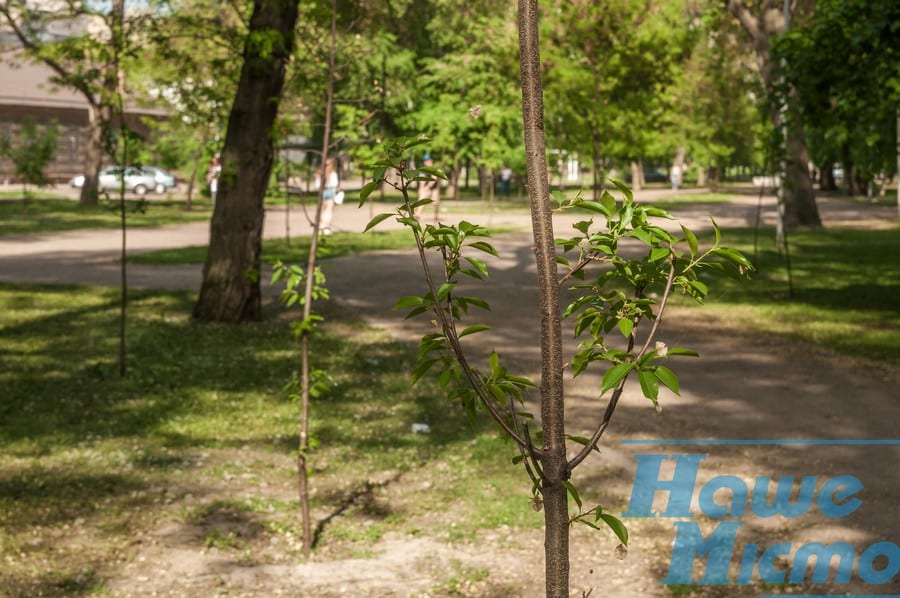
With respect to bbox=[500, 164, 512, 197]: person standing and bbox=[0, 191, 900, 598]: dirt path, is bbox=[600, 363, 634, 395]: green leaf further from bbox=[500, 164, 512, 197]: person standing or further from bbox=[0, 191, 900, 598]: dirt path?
bbox=[500, 164, 512, 197]: person standing

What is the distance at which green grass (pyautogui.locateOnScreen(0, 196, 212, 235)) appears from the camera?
31.2 meters

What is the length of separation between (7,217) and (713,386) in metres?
28.2

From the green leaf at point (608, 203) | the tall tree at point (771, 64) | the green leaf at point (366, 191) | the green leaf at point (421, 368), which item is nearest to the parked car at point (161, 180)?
the tall tree at point (771, 64)

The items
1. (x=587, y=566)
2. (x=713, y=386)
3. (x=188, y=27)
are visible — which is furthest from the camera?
(x=188, y=27)

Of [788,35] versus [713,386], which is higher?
[788,35]

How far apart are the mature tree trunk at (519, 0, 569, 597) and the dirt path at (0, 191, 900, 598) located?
4.73 ft

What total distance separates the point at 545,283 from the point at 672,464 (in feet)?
19.8

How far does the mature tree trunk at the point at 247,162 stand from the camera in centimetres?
1326

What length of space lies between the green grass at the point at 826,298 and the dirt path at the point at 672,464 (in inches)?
22.9

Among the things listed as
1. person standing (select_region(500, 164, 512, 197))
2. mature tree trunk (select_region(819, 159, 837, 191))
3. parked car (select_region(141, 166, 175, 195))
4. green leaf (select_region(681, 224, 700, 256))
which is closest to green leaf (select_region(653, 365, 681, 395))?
green leaf (select_region(681, 224, 700, 256))

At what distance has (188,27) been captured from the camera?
14.7 m

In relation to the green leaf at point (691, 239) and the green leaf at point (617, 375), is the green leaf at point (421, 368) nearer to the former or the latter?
the green leaf at point (617, 375)

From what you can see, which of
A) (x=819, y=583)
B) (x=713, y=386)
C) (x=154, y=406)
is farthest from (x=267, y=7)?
(x=819, y=583)

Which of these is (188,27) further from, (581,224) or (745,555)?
(581,224)
